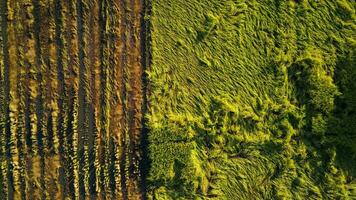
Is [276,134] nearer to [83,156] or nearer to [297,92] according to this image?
[297,92]

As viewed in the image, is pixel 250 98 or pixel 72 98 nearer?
pixel 72 98

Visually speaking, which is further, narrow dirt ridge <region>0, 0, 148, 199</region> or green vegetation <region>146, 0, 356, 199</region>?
green vegetation <region>146, 0, 356, 199</region>

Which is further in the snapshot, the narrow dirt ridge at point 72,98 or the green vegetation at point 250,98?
the green vegetation at point 250,98
